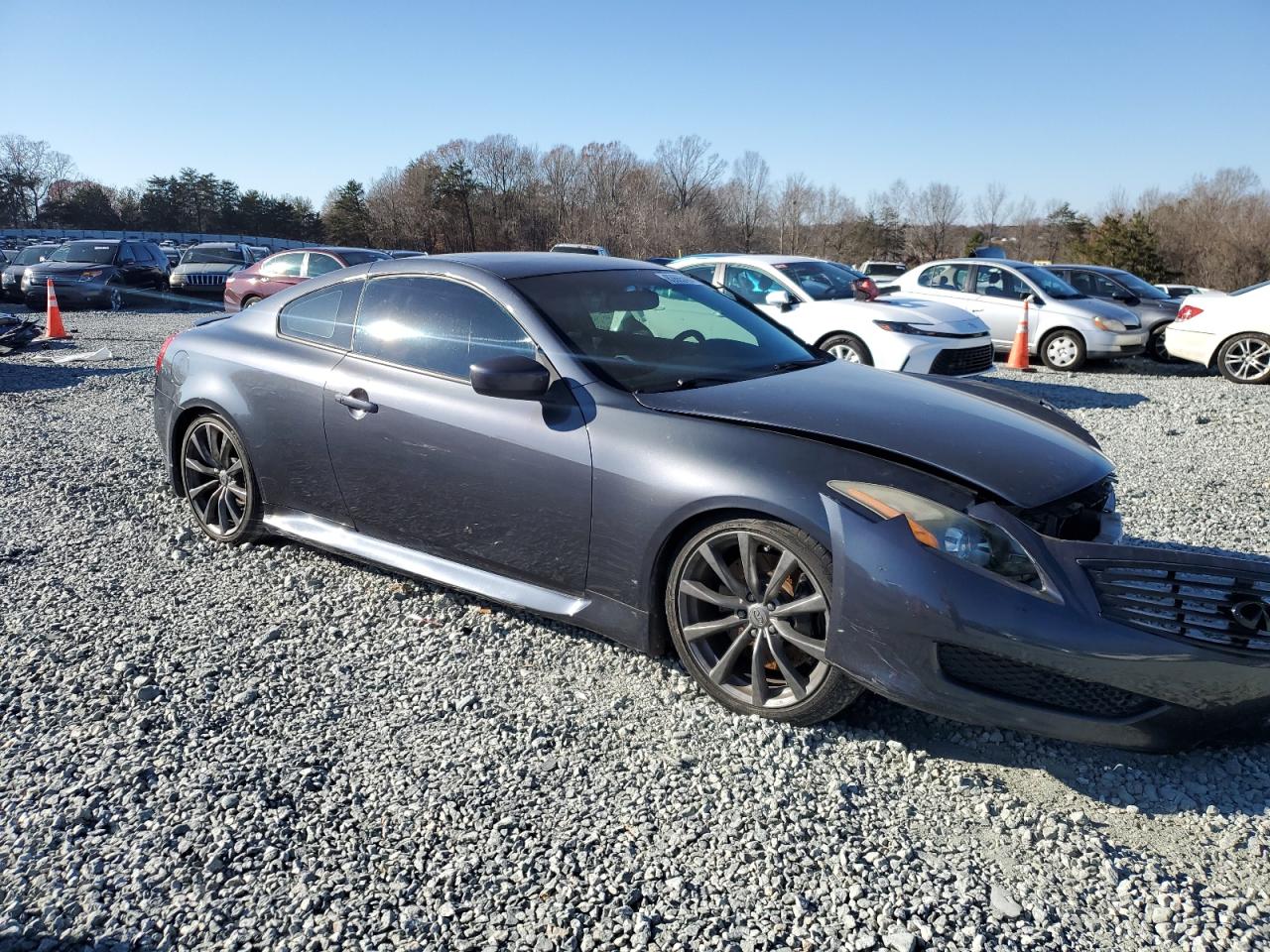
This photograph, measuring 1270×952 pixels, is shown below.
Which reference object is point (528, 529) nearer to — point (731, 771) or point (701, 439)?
point (701, 439)

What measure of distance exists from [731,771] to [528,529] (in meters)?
1.20

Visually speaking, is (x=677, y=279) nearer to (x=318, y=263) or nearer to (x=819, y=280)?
(x=819, y=280)

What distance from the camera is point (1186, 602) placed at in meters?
2.77

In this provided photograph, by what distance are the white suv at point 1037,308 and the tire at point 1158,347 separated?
1.26 meters

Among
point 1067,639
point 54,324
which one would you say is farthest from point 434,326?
point 54,324

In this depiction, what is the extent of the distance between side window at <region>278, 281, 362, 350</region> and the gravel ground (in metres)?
1.19

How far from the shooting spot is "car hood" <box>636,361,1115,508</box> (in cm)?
311

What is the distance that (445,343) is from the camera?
4043 millimetres

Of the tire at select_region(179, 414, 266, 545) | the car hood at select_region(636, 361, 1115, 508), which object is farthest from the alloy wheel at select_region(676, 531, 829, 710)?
the tire at select_region(179, 414, 266, 545)

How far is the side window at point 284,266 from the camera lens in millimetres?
15828

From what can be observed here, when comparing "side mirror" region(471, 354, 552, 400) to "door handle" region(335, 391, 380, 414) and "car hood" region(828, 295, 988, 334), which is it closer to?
"door handle" region(335, 391, 380, 414)

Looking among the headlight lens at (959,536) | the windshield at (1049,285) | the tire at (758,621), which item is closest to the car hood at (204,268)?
the windshield at (1049,285)

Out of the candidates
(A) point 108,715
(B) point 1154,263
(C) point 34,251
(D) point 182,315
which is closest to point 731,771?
(A) point 108,715

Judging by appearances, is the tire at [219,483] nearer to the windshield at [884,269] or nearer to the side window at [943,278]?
the side window at [943,278]
